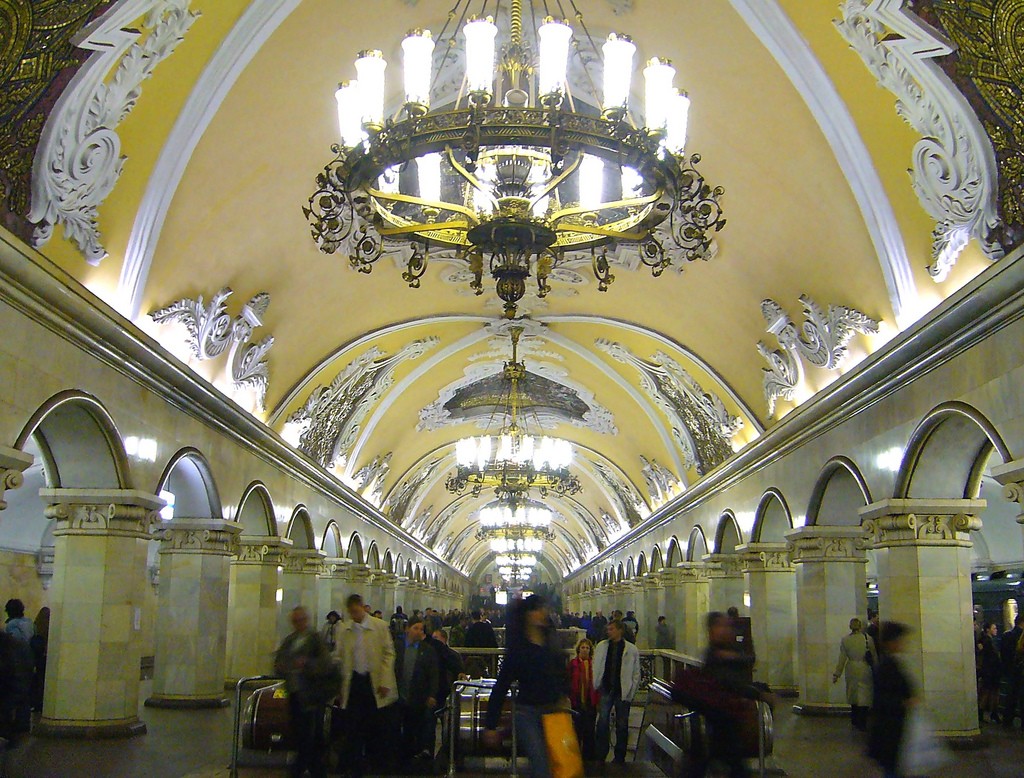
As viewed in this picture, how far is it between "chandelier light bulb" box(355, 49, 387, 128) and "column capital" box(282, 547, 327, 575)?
46.7 ft

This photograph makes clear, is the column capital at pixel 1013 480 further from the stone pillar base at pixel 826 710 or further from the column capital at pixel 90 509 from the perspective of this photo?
the column capital at pixel 90 509

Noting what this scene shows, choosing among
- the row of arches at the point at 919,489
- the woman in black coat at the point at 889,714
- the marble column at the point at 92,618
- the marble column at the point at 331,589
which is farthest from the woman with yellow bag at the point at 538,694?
the marble column at the point at 331,589

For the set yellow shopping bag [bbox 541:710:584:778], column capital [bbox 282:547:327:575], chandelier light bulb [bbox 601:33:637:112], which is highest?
chandelier light bulb [bbox 601:33:637:112]

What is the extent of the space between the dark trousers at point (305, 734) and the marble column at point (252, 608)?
975cm

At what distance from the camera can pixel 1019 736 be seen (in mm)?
11672

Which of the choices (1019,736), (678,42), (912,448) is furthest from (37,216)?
(1019,736)

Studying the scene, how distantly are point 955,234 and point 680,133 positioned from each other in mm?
3650

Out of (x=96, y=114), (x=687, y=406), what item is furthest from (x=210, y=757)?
(x=687, y=406)

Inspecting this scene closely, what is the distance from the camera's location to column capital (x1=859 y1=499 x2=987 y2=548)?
10.6m

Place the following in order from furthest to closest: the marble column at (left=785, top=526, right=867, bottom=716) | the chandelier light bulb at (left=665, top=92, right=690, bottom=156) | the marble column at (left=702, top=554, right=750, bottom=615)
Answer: the marble column at (left=702, top=554, right=750, bottom=615) < the marble column at (left=785, top=526, right=867, bottom=716) < the chandelier light bulb at (left=665, top=92, right=690, bottom=156)

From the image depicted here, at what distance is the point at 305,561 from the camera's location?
792 inches

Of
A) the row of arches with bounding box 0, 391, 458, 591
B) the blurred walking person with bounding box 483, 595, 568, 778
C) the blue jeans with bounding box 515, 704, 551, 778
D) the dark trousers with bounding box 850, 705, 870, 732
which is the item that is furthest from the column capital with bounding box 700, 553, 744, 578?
the blue jeans with bounding box 515, 704, 551, 778

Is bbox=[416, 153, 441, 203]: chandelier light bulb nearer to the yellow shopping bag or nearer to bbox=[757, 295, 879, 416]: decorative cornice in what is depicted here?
bbox=[757, 295, 879, 416]: decorative cornice

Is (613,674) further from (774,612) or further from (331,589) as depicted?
(331,589)
